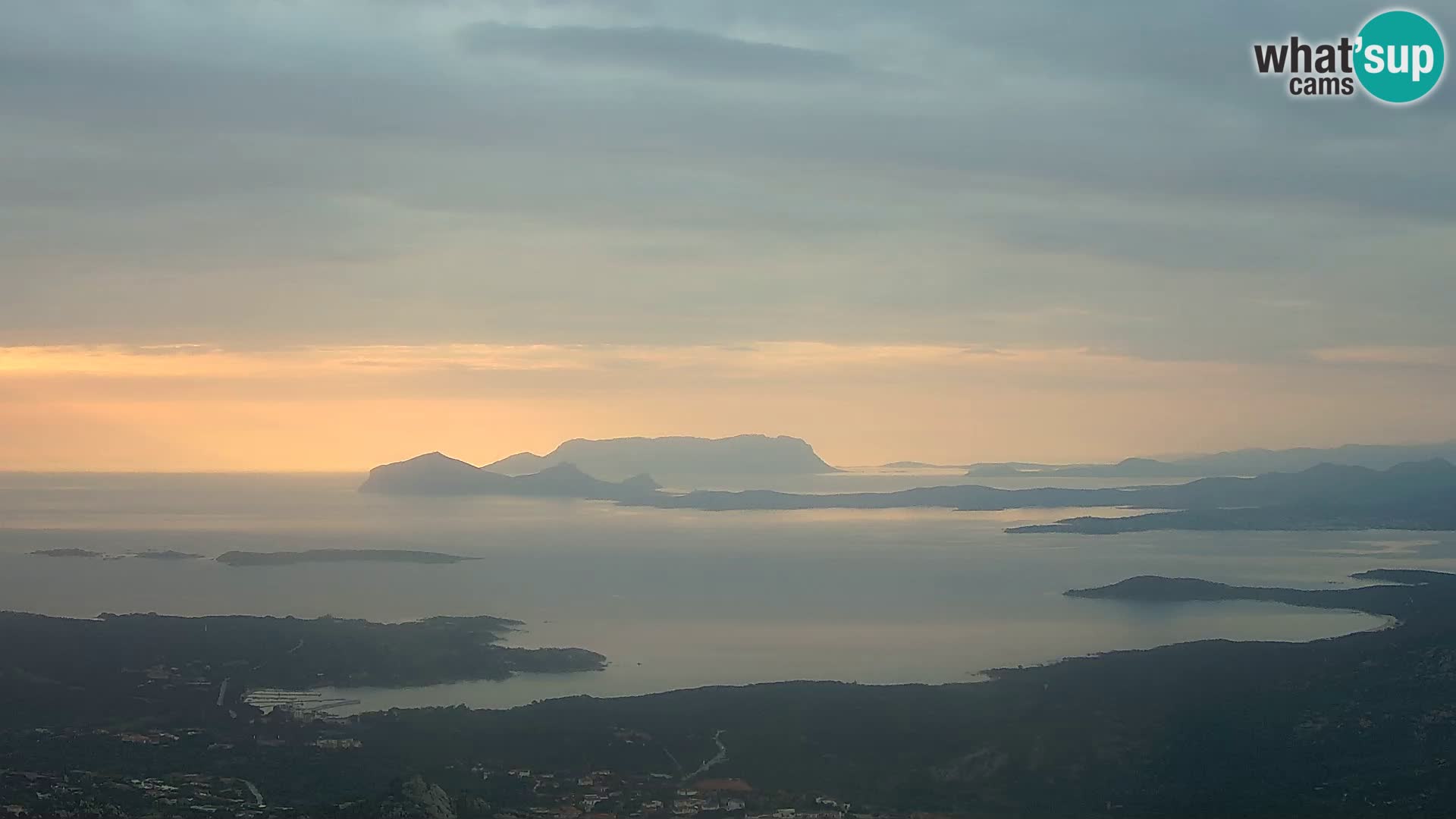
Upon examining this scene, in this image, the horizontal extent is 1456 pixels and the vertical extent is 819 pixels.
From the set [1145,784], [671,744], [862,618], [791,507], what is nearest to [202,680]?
[671,744]

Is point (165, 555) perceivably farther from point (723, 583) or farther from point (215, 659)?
point (215, 659)

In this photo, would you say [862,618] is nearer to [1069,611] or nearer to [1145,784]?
[1069,611]

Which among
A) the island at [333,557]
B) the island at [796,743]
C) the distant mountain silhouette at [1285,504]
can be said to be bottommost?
the island at [796,743]

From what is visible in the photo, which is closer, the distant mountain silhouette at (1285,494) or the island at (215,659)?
the island at (215,659)

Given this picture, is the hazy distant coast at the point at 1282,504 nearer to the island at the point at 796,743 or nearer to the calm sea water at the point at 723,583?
the calm sea water at the point at 723,583

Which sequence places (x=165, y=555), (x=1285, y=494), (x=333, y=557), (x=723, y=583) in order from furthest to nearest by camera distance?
(x=1285, y=494) < (x=333, y=557) < (x=165, y=555) < (x=723, y=583)

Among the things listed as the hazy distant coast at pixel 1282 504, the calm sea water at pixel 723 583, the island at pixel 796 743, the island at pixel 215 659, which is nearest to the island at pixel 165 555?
the calm sea water at pixel 723 583

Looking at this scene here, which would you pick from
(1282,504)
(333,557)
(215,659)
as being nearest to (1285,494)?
(1282,504)
